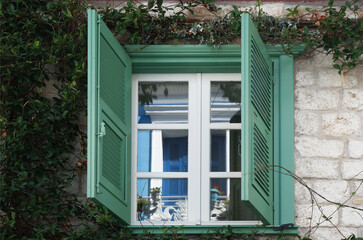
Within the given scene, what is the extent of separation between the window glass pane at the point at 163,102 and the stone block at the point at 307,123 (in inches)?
34.1

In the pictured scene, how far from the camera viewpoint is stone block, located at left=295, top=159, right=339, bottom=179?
8.52m

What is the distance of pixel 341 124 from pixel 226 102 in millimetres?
904

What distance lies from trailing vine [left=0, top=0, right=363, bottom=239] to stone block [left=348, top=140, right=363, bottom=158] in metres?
0.59

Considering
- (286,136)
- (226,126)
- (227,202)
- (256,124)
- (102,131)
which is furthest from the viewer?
(226,126)

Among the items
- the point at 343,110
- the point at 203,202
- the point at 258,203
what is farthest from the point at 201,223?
the point at 343,110

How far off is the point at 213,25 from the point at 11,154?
1.82m

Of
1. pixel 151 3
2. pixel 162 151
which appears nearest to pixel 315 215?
pixel 162 151

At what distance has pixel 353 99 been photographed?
8.65 m

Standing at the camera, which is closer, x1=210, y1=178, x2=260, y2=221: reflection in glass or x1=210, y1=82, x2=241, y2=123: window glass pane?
x1=210, y1=178, x2=260, y2=221: reflection in glass

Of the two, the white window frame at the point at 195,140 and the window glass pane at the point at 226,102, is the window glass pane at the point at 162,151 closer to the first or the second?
the white window frame at the point at 195,140

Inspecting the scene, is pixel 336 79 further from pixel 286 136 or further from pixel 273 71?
pixel 286 136

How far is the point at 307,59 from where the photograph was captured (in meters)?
8.77

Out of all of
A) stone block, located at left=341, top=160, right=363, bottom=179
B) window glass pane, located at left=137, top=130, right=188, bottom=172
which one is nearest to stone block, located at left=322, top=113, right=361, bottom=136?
stone block, located at left=341, top=160, right=363, bottom=179

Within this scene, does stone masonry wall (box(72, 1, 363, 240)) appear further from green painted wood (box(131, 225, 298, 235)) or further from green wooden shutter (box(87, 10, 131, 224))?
green wooden shutter (box(87, 10, 131, 224))
